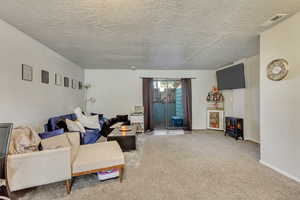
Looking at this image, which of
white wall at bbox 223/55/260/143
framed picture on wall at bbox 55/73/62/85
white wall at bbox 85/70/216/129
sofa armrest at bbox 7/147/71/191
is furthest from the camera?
white wall at bbox 85/70/216/129

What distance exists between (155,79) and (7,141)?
4784mm

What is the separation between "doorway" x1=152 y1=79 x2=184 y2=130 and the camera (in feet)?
19.1

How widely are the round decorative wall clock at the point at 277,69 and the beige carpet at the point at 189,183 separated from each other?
60.7 inches

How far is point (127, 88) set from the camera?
18.5ft

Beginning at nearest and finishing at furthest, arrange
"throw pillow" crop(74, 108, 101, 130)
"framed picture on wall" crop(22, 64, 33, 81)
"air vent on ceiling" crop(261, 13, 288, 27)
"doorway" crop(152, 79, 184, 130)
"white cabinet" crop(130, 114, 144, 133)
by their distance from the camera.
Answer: "air vent on ceiling" crop(261, 13, 288, 27), "framed picture on wall" crop(22, 64, 33, 81), "throw pillow" crop(74, 108, 101, 130), "white cabinet" crop(130, 114, 144, 133), "doorway" crop(152, 79, 184, 130)

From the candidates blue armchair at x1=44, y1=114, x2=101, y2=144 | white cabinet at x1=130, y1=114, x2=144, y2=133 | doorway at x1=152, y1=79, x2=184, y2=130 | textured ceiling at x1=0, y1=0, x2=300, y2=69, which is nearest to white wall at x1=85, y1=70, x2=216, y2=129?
doorway at x1=152, y1=79, x2=184, y2=130

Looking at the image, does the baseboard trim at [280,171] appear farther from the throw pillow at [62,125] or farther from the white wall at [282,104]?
the throw pillow at [62,125]

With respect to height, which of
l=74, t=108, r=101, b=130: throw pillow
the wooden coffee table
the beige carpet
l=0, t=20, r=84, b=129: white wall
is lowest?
the beige carpet

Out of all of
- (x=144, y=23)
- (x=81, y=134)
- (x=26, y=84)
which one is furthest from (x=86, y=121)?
(x=144, y=23)

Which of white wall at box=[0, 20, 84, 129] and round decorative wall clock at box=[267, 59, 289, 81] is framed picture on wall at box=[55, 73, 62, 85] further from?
round decorative wall clock at box=[267, 59, 289, 81]

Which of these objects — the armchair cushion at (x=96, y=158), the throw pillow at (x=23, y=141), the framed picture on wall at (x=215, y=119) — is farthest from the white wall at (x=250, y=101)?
the throw pillow at (x=23, y=141)

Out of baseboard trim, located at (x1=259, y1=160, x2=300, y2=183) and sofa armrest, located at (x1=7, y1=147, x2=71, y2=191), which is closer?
sofa armrest, located at (x1=7, y1=147, x2=71, y2=191)

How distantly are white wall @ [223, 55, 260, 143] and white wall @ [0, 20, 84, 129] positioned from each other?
17.0 ft

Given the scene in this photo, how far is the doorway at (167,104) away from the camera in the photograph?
5812 millimetres
